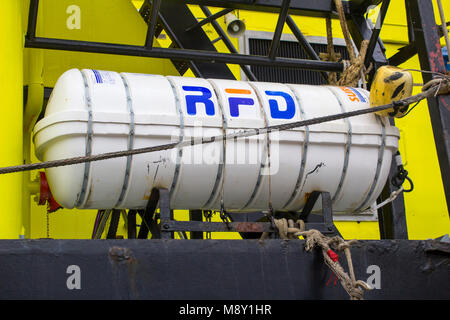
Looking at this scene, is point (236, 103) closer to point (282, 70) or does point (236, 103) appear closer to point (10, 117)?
point (10, 117)

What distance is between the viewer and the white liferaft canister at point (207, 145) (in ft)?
11.8

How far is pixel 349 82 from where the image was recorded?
15.6ft

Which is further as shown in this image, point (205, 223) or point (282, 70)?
point (282, 70)

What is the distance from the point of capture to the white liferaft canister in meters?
3.58

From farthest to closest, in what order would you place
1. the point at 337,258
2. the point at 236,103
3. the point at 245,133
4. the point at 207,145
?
the point at 236,103 < the point at 207,145 < the point at 245,133 < the point at 337,258

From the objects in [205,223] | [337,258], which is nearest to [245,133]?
[205,223]

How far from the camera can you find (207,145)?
12.3ft

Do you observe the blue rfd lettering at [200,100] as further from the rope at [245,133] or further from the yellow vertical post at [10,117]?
the yellow vertical post at [10,117]

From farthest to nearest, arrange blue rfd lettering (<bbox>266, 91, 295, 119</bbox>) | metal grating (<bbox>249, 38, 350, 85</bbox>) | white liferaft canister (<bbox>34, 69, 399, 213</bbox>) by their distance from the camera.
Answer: metal grating (<bbox>249, 38, 350, 85</bbox>)
blue rfd lettering (<bbox>266, 91, 295, 119</bbox>)
white liferaft canister (<bbox>34, 69, 399, 213</bbox>)

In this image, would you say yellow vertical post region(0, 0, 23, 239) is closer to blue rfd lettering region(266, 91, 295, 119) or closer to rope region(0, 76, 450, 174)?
rope region(0, 76, 450, 174)

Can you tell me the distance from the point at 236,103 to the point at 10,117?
1265 mm

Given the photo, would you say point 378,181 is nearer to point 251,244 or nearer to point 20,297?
point 251,244

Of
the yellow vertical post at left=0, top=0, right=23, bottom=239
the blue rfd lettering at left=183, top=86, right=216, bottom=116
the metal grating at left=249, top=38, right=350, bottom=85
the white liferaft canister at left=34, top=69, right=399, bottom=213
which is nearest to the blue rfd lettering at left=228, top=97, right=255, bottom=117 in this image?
the white liferaft canister at left=34, top=69, right=399, bottom=213
